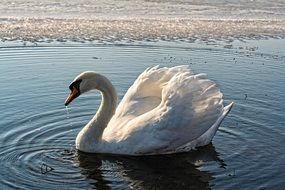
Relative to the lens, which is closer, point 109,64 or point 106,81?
point 106,81

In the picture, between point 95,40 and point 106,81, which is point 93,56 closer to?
point 95,40

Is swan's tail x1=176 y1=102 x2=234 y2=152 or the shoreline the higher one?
the shoreline

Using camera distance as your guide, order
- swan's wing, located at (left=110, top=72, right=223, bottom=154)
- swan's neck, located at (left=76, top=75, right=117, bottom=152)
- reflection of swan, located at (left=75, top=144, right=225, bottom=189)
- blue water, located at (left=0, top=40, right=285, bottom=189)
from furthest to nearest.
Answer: swan's neck, located at (left=76, top=75, right=117, bottom=152), swan's wing, located at (left=110, top=72, right=223, bottom=154), blue water, located at (left=0, top=40, right=285, bottom=189), reflection of swan, located at (left=75, top=144, right=225, bottom=189)

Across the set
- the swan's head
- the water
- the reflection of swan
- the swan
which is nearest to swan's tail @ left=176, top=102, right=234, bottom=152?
the swan

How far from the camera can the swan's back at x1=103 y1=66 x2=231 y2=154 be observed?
345 inches

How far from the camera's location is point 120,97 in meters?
12.0

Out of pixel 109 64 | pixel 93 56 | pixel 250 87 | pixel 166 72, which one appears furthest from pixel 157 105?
pixel 93 56

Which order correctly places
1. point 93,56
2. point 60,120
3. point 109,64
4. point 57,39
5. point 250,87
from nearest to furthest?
1. point 60,120
2. point 250,87
3. point 109,64
4. point 93,56
5. point 57,39

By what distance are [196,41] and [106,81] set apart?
9.77m

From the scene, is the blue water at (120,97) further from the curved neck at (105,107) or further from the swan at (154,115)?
the curved neck at (105,107)

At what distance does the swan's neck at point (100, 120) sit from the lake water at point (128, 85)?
25 cm

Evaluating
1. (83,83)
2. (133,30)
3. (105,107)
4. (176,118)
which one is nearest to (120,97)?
(105,107)

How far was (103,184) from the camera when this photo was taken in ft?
25.3

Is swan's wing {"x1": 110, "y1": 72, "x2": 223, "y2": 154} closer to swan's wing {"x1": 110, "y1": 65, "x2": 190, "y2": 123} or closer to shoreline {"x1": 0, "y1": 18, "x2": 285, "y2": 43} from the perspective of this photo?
swan's wing {"x1": 110, "y1": 65, "x2": 190, "y2": 123}
